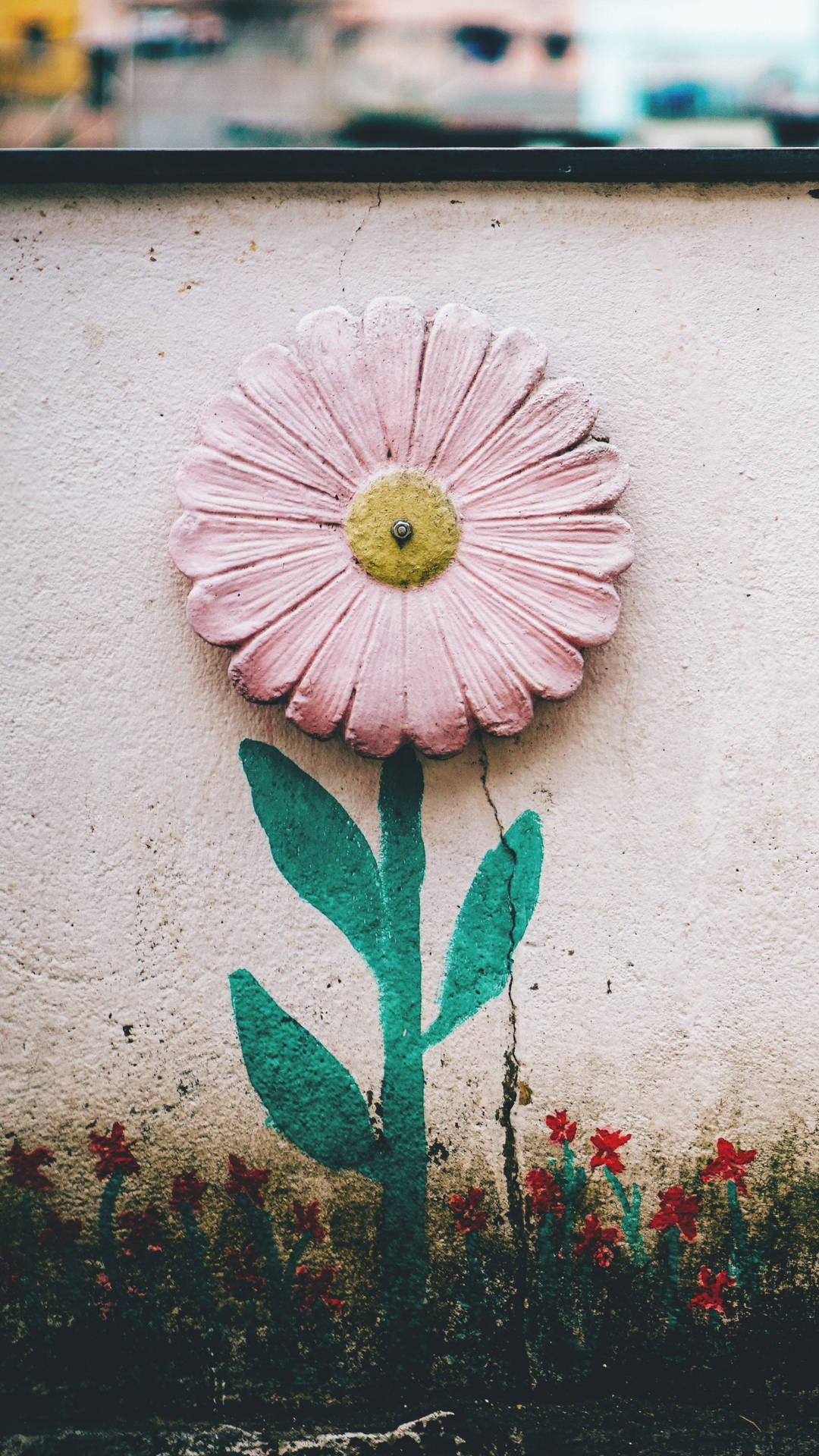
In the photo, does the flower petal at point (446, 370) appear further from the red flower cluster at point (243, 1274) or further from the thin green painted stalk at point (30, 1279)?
the thin green painted stalk at point (30, 1279)

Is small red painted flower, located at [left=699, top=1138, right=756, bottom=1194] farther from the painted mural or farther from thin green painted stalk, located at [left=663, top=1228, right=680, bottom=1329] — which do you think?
thin green painted stalk, located at [left=663, top=1228, right=680, bottom=1329]

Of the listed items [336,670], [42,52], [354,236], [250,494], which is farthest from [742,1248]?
[42,52]

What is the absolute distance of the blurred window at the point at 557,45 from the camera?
6.15 ft

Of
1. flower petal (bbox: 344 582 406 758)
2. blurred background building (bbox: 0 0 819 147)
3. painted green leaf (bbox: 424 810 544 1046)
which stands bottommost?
painted green leaf (bbox: 424 810 544 1046)

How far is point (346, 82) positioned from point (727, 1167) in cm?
245

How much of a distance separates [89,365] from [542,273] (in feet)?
3.17

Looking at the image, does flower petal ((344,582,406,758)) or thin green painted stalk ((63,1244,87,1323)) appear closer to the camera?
flower petal ((344,582,406,758))

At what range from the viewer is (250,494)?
1.69 m


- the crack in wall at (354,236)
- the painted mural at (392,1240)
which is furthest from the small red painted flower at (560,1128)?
the crack in wall at (354,236)

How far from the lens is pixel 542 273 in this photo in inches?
70.9

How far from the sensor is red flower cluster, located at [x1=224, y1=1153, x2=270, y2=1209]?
1.83 metres

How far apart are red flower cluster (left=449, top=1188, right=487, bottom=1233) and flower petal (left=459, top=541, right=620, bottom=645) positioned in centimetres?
118

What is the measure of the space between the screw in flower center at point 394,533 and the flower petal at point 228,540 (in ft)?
0.32

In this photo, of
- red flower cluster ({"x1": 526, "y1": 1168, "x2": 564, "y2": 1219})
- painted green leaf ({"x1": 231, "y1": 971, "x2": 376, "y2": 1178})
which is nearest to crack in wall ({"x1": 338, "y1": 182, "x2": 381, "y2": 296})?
painted green leaf ({"x1": 231, "y1": 971, "x2": 376, "y2": 1178})
